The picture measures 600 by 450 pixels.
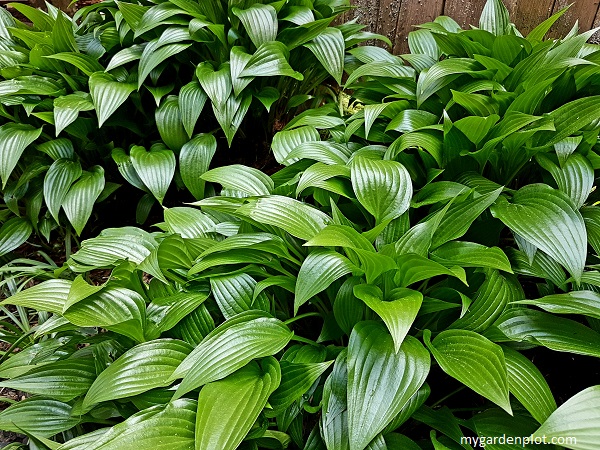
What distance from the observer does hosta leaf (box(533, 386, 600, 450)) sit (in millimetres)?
724

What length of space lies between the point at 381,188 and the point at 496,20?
1.24m

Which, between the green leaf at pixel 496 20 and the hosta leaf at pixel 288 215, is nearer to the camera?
the hosta leaf at pixel 288 215

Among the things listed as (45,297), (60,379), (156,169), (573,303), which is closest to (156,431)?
(60,379)

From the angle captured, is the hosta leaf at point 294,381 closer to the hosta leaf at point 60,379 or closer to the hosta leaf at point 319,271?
the hosta leaf at point 319,271

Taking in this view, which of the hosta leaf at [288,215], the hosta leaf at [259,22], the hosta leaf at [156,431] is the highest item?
the hosta leaf at [259,22]

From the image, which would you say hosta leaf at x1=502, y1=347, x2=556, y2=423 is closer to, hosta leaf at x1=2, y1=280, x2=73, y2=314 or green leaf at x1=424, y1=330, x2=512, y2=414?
green leaf at x1=424, y1=330, x2=512, y2=414

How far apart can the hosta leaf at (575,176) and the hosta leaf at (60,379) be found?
140cm

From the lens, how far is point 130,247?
1308 millimetres

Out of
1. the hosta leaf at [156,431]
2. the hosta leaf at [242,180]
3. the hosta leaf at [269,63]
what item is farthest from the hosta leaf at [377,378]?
the hosta leaf at [269,63]

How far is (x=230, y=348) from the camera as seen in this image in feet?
3.14

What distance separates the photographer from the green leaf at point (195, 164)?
1868mm

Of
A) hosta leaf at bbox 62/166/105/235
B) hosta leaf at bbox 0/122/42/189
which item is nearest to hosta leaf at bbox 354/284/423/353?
hosta leaf at bbox 62/166/105/235

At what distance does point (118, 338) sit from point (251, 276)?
39 centimetres

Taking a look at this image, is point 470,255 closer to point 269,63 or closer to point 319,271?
point 319,271
